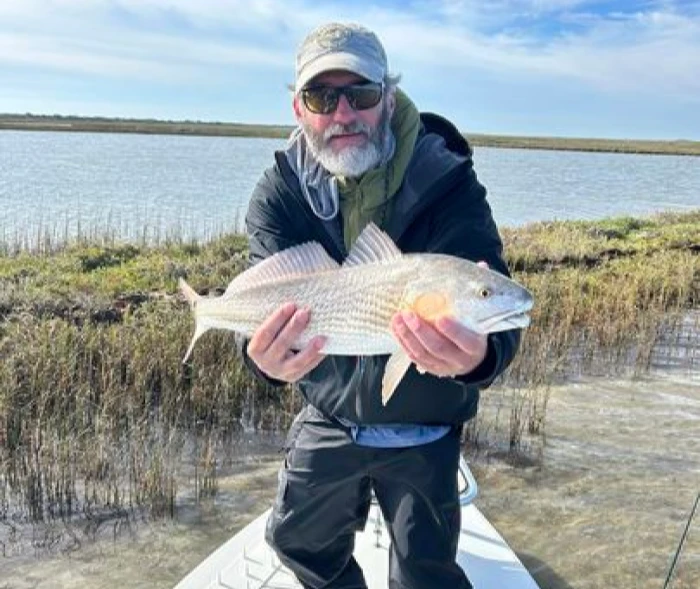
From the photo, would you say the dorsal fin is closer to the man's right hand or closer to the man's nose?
the man's right hand

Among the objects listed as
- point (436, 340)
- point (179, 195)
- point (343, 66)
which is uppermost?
point (343, 66)

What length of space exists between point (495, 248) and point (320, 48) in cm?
109

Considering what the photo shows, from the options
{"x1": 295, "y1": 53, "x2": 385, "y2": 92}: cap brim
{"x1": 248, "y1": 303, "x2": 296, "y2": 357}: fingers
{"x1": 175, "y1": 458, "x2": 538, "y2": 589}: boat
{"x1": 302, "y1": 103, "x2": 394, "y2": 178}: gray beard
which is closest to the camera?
{"x1": 248, "y1": 303, "x2": 296, "y2": 357}: fingers

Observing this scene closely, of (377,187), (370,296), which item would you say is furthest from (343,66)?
(370,296)

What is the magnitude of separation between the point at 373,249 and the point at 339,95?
2.60 ft

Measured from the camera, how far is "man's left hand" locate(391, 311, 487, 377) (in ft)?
8.64

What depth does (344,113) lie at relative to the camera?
132 inches

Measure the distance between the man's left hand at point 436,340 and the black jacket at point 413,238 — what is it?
410 millimetres

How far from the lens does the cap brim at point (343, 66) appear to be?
3240 millimetres

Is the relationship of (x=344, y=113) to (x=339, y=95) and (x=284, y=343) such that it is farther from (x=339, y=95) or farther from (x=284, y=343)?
(x=284, y=343)

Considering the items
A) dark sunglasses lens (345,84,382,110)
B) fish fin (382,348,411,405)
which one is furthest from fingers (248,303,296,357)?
dark sunglasses lens (345,84,382,110)

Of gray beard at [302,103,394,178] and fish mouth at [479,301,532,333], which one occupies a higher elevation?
gray beard at [302,103,394,178]

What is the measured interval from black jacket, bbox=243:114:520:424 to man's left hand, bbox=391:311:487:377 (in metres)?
0.41

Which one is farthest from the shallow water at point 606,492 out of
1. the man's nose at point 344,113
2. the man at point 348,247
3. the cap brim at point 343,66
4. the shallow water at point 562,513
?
the cap brim at point 343,66
